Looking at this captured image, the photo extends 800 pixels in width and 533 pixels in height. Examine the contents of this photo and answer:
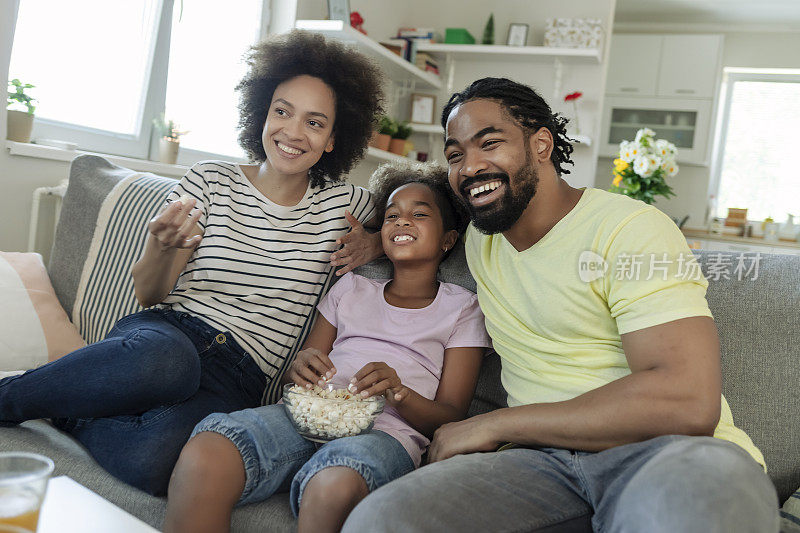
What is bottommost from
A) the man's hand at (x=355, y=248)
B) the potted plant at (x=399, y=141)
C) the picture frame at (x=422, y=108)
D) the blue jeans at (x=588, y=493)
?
the blue jeans at (x=588, y=493)

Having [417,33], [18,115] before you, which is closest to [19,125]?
[18,115]

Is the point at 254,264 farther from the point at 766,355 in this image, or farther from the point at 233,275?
the point at 766,355

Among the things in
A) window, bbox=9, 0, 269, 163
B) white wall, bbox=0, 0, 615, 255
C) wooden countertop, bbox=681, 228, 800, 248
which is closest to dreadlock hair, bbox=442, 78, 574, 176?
window, bbox=9, 0, 269, 163

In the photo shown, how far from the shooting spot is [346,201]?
1.77 metres

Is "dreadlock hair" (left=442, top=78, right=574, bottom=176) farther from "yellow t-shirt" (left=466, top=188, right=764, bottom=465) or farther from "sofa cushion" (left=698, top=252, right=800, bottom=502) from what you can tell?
"sofa cushion" (left=698, top=252, right=800, bottom=502)

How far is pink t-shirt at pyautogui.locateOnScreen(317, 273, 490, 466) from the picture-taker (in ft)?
4.91

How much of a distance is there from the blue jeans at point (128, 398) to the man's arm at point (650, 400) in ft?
2.15

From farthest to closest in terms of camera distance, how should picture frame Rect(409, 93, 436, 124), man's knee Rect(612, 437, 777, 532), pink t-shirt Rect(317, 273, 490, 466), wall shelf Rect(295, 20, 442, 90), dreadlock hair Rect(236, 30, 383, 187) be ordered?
picture frame Rect(409, 93, 436, 124) → wall shelf Rect(295, 20, 442, 90) → dreadlock hair Rect(236, 30, 383, 187) → pink t-shirt Rect(317, 273, 490, 466) → man's knee Rect(612, 437, 777, 532)

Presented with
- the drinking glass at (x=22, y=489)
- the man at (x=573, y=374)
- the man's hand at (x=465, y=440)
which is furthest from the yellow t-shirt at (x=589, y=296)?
the drinking glass at (x=22, y=489)

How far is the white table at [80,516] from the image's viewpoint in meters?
0.84

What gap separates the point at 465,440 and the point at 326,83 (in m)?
1.00

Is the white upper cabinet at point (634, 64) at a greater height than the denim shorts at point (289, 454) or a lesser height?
greater

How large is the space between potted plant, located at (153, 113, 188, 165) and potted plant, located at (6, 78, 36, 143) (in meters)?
0.62

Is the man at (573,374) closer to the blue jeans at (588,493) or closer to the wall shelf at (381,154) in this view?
the blue jeans at (588,493)
